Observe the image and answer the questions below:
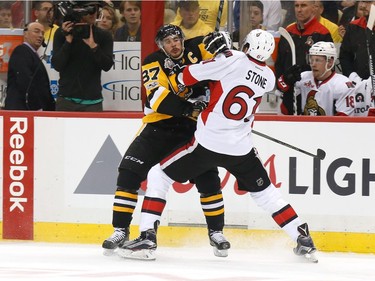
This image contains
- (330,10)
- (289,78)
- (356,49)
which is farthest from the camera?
(330,10)

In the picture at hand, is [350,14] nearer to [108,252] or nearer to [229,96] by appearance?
[229,96]

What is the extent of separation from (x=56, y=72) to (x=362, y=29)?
7.81ft

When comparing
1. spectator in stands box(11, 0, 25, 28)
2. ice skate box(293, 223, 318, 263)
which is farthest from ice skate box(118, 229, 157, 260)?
spectator in stands box(11, 0, 25, 28)

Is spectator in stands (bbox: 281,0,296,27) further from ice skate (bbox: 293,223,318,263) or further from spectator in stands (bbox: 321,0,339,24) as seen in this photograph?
ice skate (bbox: 293,223,318,263)

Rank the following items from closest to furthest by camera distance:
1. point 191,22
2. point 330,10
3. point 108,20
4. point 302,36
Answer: point 302,36 < point 330,10 < point 191,22 < point 108,20

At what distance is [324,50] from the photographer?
24.9ft

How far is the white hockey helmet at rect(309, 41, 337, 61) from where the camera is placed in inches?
298

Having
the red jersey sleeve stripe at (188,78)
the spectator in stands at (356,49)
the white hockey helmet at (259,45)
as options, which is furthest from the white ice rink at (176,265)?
the spectator in stands at (356,49)

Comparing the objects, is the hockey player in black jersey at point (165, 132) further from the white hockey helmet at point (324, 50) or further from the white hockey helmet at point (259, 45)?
the white hockey helmet at point (324, 50)

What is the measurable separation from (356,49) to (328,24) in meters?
0.36

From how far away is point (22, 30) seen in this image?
28.6 ft

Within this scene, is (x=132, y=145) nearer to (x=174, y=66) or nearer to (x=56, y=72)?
(x=174, y=66)

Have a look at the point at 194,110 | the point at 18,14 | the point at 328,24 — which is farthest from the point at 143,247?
the point at 18,14

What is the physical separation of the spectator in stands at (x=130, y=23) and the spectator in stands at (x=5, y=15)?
864 millimetres
